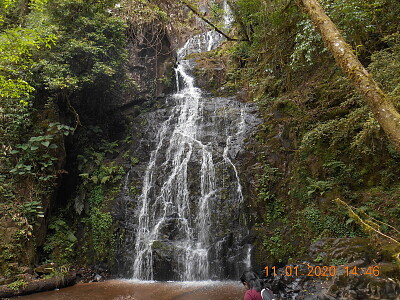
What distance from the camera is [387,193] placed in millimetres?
6590

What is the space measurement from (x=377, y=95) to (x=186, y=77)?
48.0 feet

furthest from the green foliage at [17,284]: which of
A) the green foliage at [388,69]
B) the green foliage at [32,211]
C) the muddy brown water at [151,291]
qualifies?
the green foliage at [388,69]

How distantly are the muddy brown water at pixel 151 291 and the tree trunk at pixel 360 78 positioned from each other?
5198 mm

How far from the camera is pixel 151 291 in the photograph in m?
7.59

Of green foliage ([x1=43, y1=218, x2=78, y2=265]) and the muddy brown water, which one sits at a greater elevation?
green foliage ([x1=43, y1=218, x2=78, y2=265])

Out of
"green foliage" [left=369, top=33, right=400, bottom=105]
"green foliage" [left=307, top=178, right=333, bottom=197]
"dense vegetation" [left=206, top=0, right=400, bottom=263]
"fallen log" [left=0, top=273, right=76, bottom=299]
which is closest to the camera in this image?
"green foliage" [left=369, top=33, right=400, bottom=105]

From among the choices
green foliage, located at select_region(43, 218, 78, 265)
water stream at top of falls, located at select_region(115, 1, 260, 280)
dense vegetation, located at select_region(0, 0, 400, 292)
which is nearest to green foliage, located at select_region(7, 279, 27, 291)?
dense vegetation, located at select_region(0, 0, 400, 292)

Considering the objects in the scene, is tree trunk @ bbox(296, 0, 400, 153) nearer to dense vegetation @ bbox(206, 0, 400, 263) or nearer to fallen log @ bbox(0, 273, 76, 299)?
dense vegetation @ bbox(206, 0, 400, 263)

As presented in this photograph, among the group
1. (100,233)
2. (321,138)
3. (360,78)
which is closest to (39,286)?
(100,233)

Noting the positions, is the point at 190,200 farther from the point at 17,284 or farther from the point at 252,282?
the point at 252,282

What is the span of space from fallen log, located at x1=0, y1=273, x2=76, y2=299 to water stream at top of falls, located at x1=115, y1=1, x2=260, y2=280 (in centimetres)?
184

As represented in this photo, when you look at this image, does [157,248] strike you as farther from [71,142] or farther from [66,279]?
[71,142]
